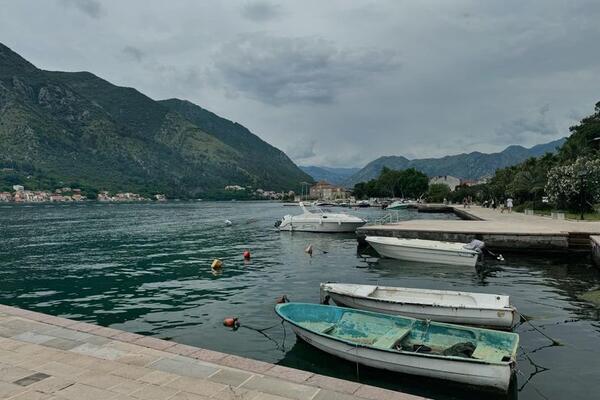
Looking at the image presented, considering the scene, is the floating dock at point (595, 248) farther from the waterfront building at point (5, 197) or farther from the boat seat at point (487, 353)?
the waterfront building at point (5, 197)

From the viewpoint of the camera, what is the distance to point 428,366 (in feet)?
30.3

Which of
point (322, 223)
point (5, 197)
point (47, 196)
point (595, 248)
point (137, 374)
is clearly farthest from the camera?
point (47, 196)

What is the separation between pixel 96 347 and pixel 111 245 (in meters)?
31.4

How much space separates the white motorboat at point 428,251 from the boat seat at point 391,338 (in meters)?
16.0

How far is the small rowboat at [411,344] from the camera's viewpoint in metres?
8.89

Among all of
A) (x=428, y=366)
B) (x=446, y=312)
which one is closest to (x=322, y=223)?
(x=446, y=312)

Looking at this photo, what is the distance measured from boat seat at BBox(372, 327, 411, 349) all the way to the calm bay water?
0.62 meters

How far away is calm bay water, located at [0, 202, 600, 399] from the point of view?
35.6 ft

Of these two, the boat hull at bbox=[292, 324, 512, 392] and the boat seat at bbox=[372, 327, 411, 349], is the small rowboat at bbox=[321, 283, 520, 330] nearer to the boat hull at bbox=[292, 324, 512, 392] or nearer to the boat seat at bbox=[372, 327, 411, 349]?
the boat seat at bbox=[372, 327, 411, 349]

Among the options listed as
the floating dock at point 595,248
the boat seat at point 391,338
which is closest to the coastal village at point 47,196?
the floating dock at point 595,248

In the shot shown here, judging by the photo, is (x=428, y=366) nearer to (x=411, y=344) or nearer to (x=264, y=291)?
(x=411, y=344)

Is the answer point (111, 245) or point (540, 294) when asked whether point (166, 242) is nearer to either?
point (111, 245)

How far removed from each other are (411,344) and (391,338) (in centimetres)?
53

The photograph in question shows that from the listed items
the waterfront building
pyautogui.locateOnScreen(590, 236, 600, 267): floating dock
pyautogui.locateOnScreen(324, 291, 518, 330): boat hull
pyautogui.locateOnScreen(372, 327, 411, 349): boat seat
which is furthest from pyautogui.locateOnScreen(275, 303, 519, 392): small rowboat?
the waterfront building
